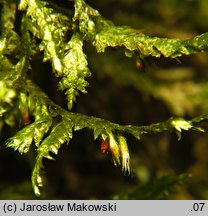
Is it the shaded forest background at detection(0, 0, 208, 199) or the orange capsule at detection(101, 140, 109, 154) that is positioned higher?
the shaded forest background at detection(0, 0, 208, 199)

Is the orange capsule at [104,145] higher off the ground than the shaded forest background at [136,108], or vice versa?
the shaded forest background at [136,108]


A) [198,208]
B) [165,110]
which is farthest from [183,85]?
[198,208]

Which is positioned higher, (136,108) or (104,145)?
(136,108)

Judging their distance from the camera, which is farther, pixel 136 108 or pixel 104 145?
pixel 136 108

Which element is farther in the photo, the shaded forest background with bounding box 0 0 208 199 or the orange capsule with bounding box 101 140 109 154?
the shaded forest background with bounding box 0 0 208 199

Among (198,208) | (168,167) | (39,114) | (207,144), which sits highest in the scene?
(207,144)

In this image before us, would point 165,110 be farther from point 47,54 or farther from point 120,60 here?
point 47,54

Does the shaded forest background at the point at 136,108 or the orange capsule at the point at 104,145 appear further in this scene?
the shaded forest background at the point at 136,108

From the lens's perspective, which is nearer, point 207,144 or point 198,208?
point 198,208
